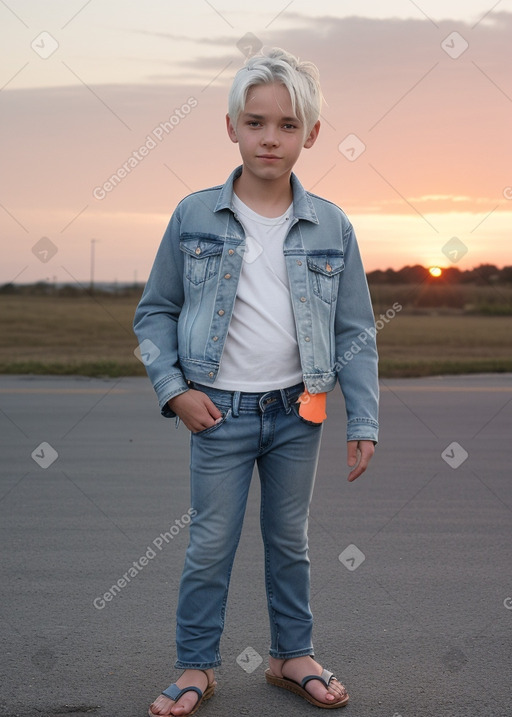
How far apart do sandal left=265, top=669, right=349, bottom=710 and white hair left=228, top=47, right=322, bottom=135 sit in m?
1.77

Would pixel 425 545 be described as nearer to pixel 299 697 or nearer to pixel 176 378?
pixel 299 697

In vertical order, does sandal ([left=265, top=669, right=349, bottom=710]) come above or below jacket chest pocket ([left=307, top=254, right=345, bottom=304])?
below

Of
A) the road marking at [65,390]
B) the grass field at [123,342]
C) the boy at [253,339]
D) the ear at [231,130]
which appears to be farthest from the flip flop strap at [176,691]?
the grass field at [123,342]

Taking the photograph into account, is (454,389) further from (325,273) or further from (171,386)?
(171,386)

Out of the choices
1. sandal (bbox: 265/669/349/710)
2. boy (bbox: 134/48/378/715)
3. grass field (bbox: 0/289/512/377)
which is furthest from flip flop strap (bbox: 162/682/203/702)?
grass field (bbox: 0/289/512/377)

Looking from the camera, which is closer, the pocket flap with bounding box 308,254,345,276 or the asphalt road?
the pocket flap with bounding box 308,254,345,276

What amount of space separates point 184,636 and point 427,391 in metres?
10.6

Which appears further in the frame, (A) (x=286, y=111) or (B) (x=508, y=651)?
(B) (x=508, y=651)

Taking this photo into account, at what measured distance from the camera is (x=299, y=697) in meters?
3.59

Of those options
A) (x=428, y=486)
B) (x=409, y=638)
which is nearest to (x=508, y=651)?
(x=409, y=638)

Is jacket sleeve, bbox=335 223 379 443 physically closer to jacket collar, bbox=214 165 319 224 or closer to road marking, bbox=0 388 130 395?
jacket collar, bbox=214 165 319 224

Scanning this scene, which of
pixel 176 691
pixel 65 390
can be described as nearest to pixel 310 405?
pixel 176 691

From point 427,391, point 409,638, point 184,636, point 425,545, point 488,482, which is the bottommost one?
point 184,636

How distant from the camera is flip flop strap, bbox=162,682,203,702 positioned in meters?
3.40
